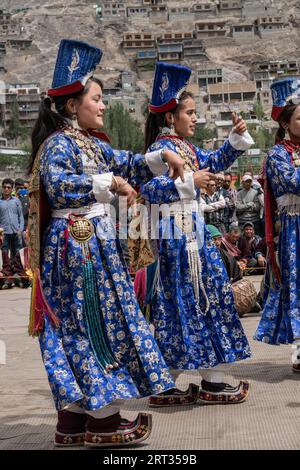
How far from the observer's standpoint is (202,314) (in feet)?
14.3

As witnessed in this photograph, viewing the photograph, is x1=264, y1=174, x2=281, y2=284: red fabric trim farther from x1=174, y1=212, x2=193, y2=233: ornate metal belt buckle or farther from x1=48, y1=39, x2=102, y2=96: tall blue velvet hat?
x1=48, y1=39, x2=102, y2=96: tall blue velvet hat

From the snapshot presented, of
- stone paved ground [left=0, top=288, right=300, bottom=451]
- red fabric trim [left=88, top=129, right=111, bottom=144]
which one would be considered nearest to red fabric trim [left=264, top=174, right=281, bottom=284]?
stone paved ground [left=0, top=288, right=300, bottom=451]

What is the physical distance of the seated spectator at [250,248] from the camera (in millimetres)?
10505

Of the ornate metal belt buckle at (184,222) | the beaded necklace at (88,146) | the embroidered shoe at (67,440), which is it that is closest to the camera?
the embroidered shoe at (67,440)

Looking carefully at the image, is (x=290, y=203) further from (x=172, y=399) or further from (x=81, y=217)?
(x=81, y=217)

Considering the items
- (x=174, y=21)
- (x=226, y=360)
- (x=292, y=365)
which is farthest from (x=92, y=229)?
(x=174, y=21)

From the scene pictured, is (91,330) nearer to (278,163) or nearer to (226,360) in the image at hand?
(226,360)

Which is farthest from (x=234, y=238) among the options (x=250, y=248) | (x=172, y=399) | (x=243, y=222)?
(x=172, y=399)

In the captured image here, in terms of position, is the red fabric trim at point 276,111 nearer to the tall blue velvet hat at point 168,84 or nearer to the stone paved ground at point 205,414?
the tall blue velvet hat at point 168,84

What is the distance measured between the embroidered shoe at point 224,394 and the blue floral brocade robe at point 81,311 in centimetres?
81

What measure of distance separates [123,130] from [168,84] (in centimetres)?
8732

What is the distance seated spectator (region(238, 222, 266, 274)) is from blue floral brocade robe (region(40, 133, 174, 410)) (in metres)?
6.97

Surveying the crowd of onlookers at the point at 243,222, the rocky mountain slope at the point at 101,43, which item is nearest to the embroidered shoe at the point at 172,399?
the crowd of onlookers at the point at 243,222

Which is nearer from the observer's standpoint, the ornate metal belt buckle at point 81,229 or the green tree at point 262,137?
the ornate metal belt buckle at point 81,229
